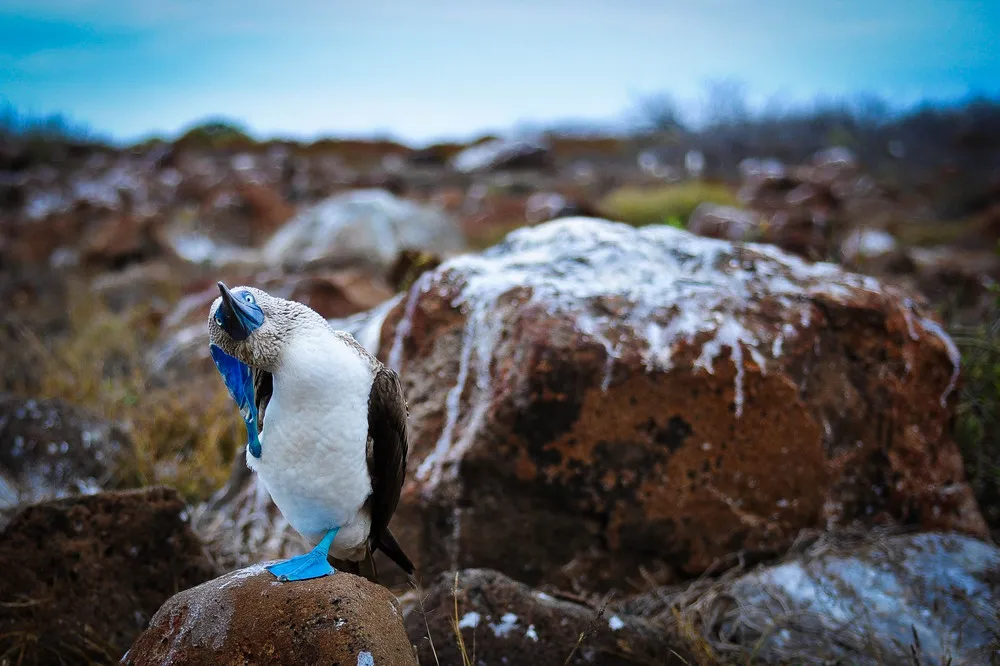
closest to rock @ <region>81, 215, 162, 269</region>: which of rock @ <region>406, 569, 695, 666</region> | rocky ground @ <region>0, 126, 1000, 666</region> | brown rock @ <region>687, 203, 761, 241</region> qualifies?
rocky ground @ <region>0, 126, 1000, 666</region>

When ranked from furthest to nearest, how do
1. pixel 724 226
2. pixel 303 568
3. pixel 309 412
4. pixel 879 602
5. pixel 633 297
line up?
pixel 724 226, pixel 633 297, pixel 879 602, pixel 303 568, pixel 309 412

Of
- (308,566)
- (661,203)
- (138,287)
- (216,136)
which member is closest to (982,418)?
(308,566)

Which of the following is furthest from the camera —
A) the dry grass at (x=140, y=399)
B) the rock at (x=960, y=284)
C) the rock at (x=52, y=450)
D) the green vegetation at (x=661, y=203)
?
the green vegetation at (x=661, y=203)

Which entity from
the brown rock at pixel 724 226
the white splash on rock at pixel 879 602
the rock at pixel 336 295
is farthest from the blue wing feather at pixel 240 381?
the brown rock at pixel 724 226

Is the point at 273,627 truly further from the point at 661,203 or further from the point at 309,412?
the point at 661,203

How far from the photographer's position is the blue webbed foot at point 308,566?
6.23 feet

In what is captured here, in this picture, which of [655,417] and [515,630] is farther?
[655,417]

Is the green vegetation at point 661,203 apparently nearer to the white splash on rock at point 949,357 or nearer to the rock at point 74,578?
the white splash on rock at point 949,357

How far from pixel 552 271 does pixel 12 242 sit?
37.0ft

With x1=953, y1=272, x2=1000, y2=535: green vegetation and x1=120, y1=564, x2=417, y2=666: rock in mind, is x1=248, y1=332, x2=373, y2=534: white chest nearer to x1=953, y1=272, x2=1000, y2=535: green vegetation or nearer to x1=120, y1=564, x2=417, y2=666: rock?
x1=120, y1=564, x2=417, y2=666: rock

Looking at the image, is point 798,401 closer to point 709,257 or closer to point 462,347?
point 709,257

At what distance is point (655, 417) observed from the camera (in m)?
2.89

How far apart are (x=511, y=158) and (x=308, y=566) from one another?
21982mm

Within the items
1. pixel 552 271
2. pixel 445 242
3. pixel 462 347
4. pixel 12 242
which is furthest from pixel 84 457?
pixel 12 242
